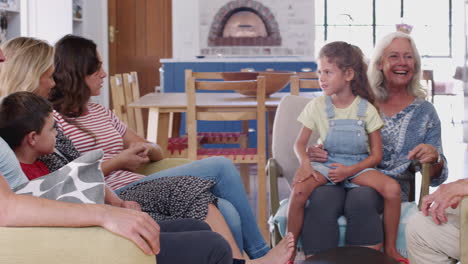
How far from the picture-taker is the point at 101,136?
2.72 metres

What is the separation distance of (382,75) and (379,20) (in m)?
9.54

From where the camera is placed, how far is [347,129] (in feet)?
9.03

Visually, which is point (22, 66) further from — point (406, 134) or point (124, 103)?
point (124, 103)

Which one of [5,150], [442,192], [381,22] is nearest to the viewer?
[5,150]

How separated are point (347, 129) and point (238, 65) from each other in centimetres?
483

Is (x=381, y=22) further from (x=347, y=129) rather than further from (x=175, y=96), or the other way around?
(x=347, y=129)

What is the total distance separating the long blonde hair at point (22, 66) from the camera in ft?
7.59

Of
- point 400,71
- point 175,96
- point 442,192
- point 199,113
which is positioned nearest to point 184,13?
point 175,96

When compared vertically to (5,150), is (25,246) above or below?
below

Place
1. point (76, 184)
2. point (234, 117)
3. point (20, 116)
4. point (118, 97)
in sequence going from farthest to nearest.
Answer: point (118, 97)
point (234, 117)
point (20, 116)
point (76, 184)

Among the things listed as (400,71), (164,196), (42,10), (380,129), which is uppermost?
(42,10)

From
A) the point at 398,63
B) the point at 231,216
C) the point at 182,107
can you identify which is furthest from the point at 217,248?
the point at 182,107

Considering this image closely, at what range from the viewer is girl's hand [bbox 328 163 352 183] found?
104 inches

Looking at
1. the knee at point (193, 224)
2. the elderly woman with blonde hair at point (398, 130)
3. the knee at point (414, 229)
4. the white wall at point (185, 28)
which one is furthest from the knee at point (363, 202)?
the white wall at point (185, 28)
